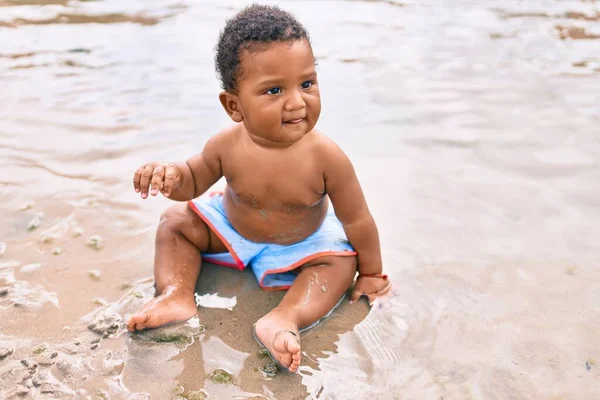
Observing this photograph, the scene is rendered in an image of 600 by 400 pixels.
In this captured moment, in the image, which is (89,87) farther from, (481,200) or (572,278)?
(572,278)

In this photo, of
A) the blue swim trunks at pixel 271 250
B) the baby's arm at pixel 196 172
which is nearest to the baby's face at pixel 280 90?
the baby's arm at pixel 196 172

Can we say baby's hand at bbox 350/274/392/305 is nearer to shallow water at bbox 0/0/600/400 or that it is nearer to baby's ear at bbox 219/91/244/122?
shallow water at bbox 0/0/600/400

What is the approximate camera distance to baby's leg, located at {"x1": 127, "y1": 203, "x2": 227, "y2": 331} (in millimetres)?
2482

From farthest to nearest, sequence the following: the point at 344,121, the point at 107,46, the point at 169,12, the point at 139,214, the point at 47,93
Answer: the point at 169,12 → the point at 107,46 → the point at 47,93 → the point at 344,121 → the point at 139,214

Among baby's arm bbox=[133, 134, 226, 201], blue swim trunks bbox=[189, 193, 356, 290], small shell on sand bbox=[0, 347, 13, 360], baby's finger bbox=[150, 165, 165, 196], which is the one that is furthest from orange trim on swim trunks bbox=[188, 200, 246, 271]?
small shell on sand bbox=[0, 347, 13, 360]

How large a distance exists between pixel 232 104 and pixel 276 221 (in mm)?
544

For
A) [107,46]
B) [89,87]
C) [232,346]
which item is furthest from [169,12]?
[232,346]

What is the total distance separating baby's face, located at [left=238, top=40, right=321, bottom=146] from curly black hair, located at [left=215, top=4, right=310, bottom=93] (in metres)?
0.02

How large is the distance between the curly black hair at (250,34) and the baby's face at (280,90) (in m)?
0.02

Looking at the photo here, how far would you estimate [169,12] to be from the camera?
21.8 ft

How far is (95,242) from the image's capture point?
3.06 meters

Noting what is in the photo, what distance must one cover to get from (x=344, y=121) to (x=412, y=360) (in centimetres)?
227

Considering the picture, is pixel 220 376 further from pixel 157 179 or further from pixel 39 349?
pixel 157 179

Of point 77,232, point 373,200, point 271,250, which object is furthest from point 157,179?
point 373,200
